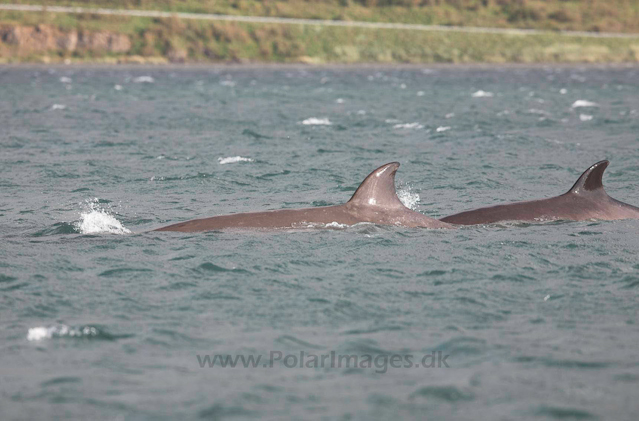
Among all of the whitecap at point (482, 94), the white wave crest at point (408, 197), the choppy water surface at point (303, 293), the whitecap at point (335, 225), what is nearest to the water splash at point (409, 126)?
the choppy water surface at point (303, 293)

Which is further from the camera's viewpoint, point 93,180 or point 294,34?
point 294,34

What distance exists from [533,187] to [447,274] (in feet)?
28.8

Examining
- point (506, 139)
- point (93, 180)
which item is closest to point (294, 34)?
point (506, 139)

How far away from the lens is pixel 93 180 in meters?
21.0

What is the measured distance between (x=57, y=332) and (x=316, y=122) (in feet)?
84.9

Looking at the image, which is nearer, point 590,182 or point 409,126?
point 590,182

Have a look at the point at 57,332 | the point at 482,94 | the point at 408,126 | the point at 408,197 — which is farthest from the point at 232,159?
the point at 482,94

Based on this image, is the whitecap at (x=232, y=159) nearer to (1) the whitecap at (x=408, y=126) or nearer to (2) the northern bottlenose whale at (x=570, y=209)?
(2) the northern bottlenose whale at (x=570, y=209)

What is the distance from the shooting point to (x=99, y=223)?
1513cm

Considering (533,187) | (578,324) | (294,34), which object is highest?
(578,324)

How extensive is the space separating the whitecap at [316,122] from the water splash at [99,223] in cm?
1815

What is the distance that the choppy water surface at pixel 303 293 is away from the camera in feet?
25.7

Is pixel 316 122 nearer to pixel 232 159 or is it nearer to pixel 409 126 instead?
pixel 409 126

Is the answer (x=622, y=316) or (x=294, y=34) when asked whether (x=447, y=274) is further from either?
(x=294, y=34)
